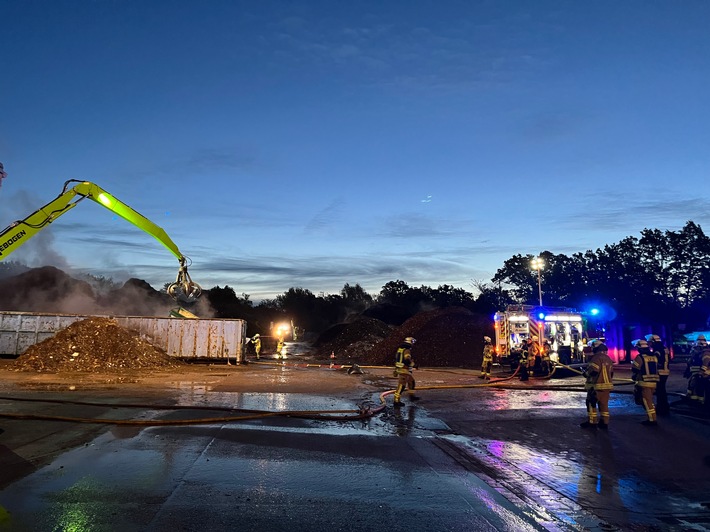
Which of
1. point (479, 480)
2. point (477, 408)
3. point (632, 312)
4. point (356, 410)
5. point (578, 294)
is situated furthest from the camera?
point (578, 294)

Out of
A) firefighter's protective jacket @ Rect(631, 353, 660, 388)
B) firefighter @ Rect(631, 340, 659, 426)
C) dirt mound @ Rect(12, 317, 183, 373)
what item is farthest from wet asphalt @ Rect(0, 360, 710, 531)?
dirt mound @ Rect(12, 317, 183, 373)

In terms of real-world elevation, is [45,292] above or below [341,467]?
above

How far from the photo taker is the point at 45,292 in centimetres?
5028

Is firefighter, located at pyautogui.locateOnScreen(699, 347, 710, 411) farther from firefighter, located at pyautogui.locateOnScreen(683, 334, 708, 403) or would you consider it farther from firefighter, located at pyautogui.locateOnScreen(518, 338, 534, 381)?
firefighter, located at pyautogui.locateOnScreen(518, 338, 534, 381)

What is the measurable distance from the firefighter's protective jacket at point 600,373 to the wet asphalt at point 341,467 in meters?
0.85

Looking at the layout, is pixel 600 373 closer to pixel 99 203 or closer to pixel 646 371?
pixel 646 371

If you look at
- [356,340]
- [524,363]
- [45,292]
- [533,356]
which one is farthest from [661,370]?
[45,292]

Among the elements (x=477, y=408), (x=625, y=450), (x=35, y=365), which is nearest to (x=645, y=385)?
(x=625, y=450)

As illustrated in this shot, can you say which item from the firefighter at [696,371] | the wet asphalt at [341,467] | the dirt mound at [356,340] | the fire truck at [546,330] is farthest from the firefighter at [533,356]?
the dirt mound at [356,340]

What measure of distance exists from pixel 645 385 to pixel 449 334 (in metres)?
20.3

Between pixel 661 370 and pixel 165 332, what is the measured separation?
2015cm

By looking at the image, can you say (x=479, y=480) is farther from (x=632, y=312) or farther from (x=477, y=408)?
(x=632, y=312)

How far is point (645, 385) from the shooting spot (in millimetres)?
9531

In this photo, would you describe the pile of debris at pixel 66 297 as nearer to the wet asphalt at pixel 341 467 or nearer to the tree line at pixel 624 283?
the tree line at pixel 624 283
